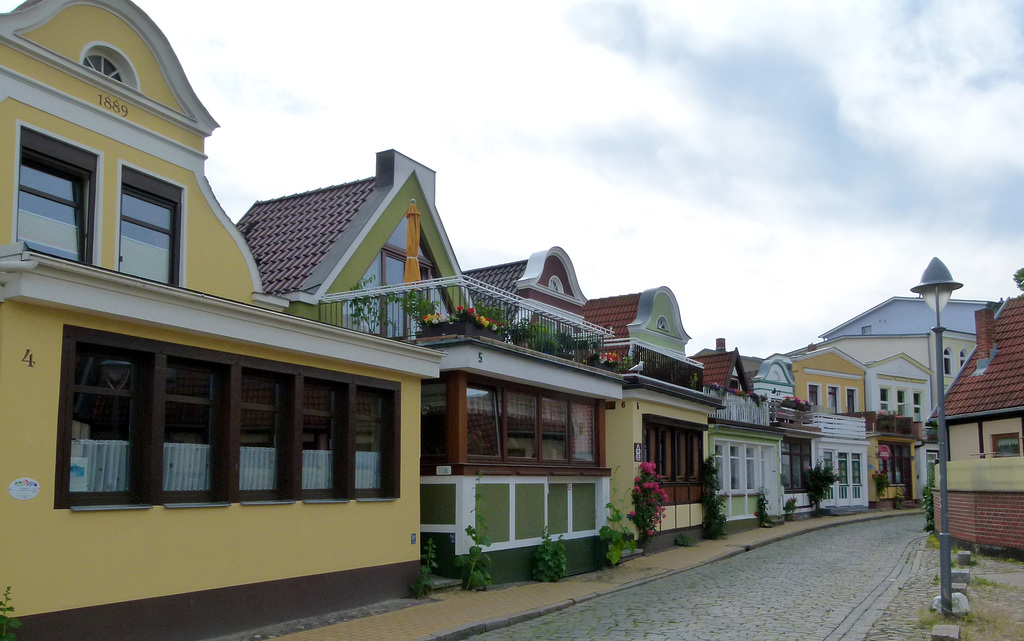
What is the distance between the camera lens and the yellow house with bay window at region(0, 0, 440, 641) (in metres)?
8.52

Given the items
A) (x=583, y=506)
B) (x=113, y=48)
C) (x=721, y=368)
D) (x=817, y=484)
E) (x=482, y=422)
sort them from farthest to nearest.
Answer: (x=817, y=484)
(x=721, y=368)
(x=583, y=506)
(x=482, y=422)
(x=113, y=48)

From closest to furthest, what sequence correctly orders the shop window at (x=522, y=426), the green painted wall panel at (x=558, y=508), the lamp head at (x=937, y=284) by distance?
the lamp head at (x=937, y=284) < the shop window at (x=522, y=426) < the green painted wall panel at (x=558, y=508)

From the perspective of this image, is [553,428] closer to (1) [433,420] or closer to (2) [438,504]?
(1) [433,420]

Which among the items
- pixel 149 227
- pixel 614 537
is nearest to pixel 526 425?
pixel 614 537

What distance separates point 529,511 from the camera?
16516mm

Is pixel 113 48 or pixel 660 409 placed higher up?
pixel 113 48

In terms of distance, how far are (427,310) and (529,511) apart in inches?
158

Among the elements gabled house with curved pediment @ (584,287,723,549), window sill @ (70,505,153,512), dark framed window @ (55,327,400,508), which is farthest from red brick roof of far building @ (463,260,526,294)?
window sill @ (70,505,153,512)

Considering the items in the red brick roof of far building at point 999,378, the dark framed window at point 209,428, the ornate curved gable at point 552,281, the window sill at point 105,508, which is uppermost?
the ornate curved gable at point 552,281

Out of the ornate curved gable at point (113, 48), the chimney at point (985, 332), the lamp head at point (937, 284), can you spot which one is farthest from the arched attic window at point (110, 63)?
the chimney at point (985, 332)

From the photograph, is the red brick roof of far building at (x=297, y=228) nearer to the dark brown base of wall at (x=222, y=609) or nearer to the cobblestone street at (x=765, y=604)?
the dark brown base of wall at (x=222, y=609)

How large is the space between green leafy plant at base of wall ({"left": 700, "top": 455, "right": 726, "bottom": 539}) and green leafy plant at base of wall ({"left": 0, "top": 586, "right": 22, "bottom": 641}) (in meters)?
20.3

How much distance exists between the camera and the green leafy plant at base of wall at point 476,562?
14469 mm

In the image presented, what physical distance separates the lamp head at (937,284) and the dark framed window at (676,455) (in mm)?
10094
